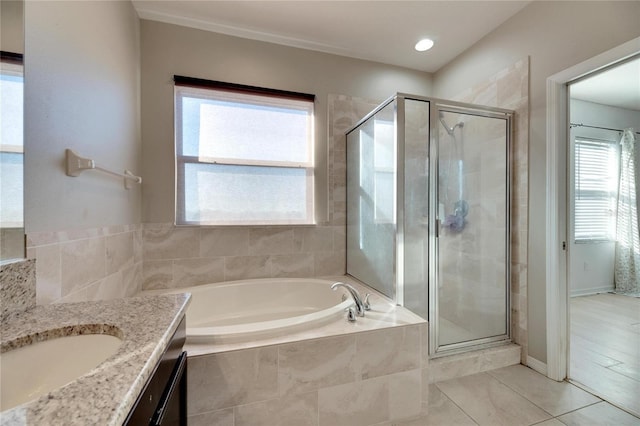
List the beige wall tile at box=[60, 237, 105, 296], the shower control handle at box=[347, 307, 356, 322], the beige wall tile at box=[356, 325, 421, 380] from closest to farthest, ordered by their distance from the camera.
A: the beige wall tile at box=[60, 237, 105, 296] < the beige wall tile at box=[356, 325, 421, 380] < the shower control handle at box=[347, 307, 356, 322]

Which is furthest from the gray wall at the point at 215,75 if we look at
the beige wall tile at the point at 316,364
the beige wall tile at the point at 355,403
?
the beige wall tile at the point at 355,403

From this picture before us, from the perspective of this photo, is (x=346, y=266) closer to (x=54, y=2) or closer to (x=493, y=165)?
(x=493, y=165)

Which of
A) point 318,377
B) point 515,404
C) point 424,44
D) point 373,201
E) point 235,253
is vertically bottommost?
point 515,404

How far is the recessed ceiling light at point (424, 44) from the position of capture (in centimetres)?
233

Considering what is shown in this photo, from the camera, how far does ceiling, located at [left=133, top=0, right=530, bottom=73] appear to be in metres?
1.94

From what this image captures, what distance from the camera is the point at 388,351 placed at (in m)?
1.41

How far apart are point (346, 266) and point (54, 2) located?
8.01 ft

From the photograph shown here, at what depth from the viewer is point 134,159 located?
195 cm

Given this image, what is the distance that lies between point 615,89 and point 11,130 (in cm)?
495

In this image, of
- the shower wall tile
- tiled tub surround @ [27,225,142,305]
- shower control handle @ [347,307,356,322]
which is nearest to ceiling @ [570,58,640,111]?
the shower wall tile

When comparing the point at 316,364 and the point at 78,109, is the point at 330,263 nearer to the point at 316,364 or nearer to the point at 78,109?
the point at 316,364

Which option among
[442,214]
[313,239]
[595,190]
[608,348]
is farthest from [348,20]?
[595,190]

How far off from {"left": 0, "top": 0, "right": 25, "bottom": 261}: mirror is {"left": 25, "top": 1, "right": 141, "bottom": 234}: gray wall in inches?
1.2

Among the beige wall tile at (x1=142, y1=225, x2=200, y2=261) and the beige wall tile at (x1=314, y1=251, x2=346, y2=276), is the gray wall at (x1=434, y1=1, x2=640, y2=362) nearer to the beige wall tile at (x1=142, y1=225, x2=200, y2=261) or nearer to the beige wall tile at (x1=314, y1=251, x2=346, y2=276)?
the beige wall tile at (x1=314, y1=251, x2=346, y2=276)
